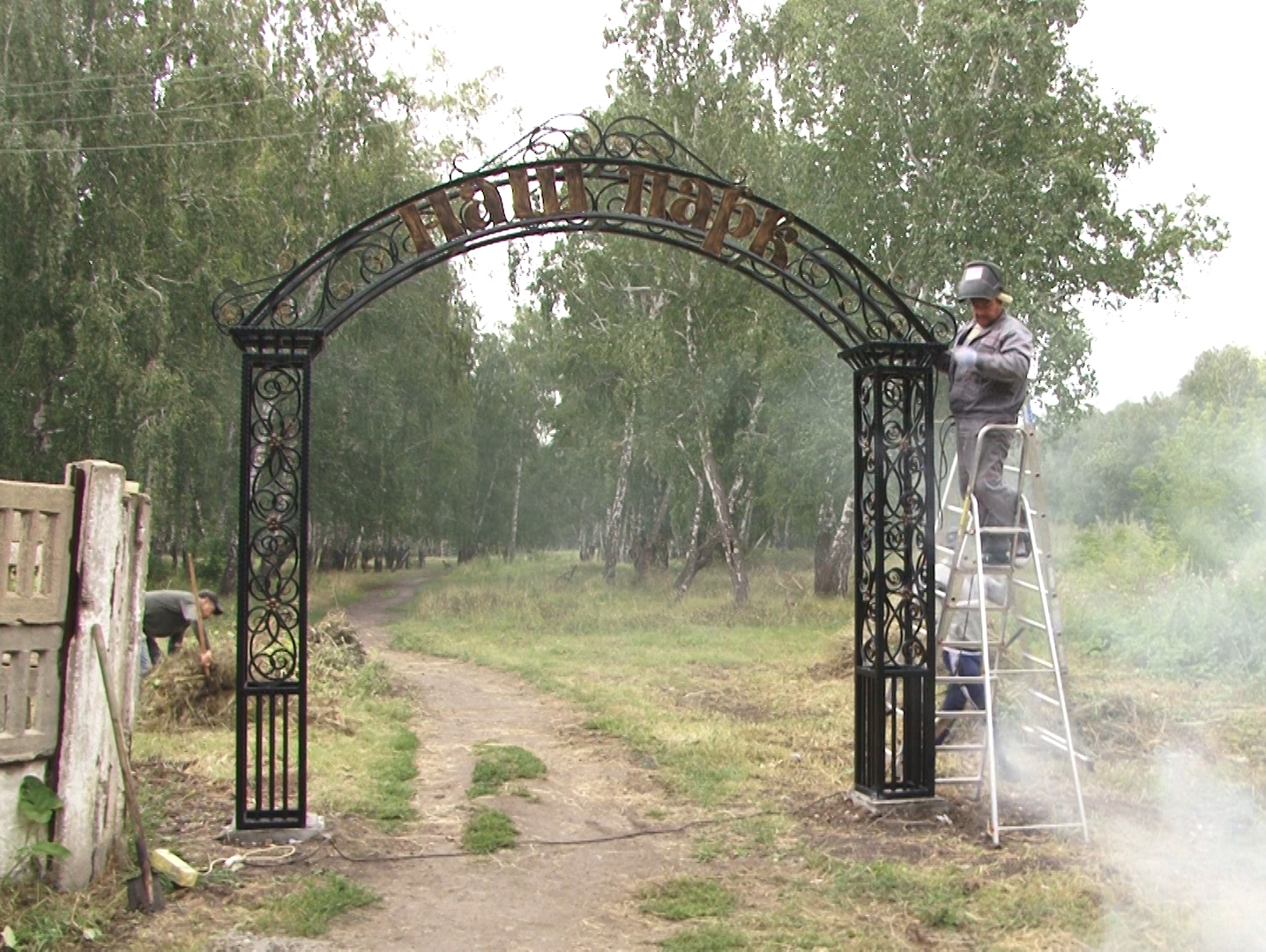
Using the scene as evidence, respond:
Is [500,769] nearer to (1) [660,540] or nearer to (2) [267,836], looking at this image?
(2) [267,836]

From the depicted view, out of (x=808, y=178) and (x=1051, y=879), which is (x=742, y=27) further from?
(x=1051, y=879)

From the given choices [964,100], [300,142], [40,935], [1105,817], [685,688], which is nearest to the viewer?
[40,935]

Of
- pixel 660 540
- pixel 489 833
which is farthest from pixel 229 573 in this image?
pixel 489 833

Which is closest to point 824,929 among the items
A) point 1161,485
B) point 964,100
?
point 1161,485

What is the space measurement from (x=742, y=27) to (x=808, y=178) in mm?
5184

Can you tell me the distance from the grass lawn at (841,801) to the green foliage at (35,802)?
116 inches

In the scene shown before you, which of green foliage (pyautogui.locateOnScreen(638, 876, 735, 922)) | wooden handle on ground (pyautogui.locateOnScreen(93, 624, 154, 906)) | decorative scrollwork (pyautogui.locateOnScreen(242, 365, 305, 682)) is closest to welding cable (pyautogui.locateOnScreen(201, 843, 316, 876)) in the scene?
wooden handle on ground (pyautogui.locateOnScreen(93, 624, 154, 906))

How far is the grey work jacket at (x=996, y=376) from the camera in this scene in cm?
739

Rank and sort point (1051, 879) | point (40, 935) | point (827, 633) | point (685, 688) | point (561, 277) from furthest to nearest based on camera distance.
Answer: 1. point (561, 277)
2. point (827, 633)
3. point (685, 688)
4. point (1051, 879)
5. point (40, 935)

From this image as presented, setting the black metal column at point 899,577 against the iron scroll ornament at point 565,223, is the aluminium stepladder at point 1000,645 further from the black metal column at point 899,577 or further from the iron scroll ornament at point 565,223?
the iron scroll ornament at point 565,223

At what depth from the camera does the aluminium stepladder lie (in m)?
7.10

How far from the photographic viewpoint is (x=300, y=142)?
25.0 m

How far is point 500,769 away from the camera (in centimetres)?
929

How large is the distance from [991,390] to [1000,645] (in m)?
1.65
